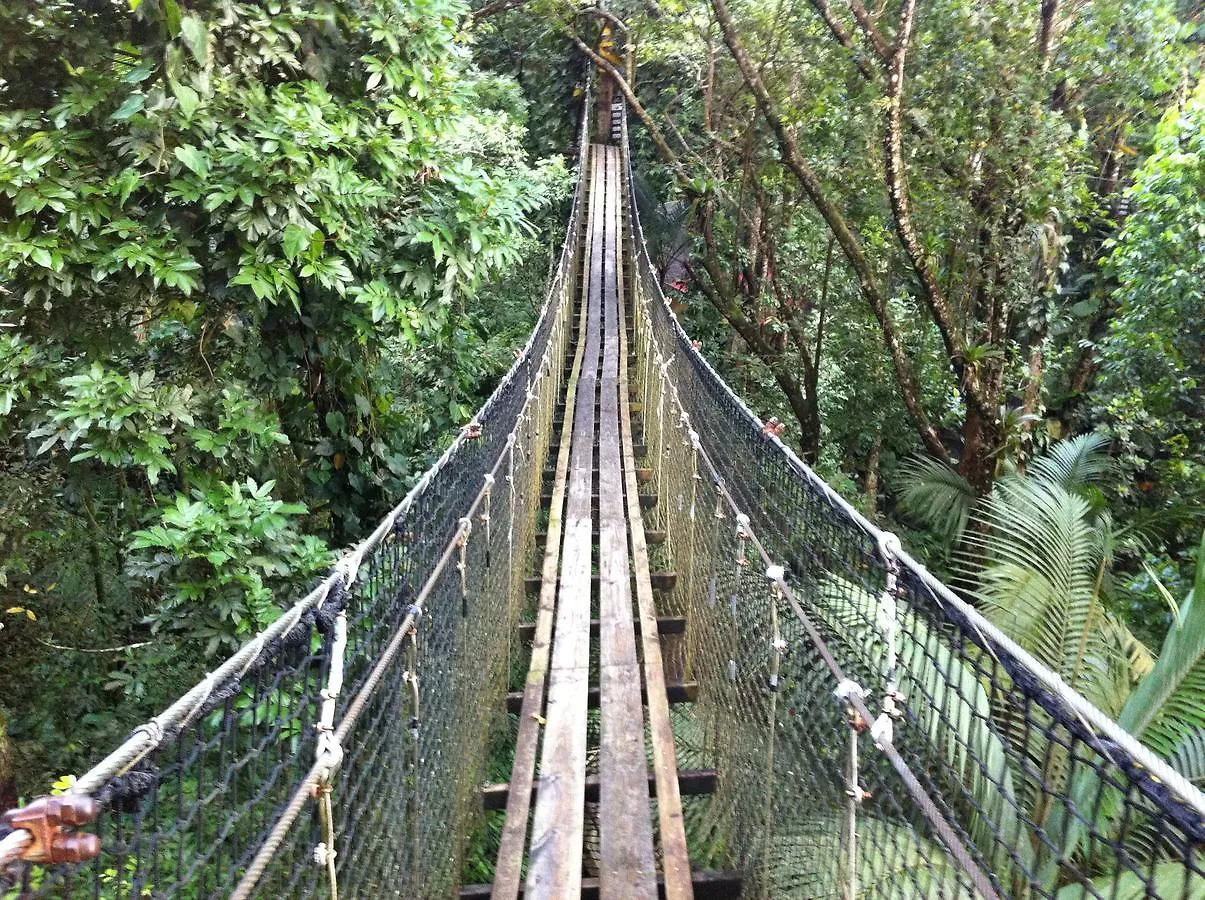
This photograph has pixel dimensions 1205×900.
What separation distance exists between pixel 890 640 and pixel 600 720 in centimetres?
149

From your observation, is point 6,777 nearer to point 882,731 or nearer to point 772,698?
point 772,698

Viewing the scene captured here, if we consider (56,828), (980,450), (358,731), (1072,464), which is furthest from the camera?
(980,450)

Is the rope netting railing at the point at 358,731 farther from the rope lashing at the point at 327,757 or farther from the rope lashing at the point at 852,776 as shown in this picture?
the rope lashing at the point at 852,776

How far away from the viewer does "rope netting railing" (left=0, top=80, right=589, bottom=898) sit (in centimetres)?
86

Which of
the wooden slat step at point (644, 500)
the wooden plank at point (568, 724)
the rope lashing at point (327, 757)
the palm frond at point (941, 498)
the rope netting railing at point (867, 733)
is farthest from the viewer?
the palm frond at point (941, 498)

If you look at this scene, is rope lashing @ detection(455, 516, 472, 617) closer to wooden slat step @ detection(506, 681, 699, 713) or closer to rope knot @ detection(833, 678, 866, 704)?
wooden slat step @ detection(506, 681, 699, 713)

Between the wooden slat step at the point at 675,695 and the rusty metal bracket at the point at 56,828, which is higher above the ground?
the rusty metal bracket at the point at 56,828

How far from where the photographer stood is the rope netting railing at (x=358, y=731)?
0.86 metres

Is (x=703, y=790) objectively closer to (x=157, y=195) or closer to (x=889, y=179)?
(x=157, y=195)

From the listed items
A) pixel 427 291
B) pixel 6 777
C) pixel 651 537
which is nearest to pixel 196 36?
pixel 427 291

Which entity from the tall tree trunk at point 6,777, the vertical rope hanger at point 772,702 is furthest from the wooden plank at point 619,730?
the tall tree trunk at point 6,777

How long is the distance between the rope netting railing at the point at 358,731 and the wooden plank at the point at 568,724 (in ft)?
0.75

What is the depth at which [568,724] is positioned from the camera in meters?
2.42

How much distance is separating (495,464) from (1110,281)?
22.9ft
